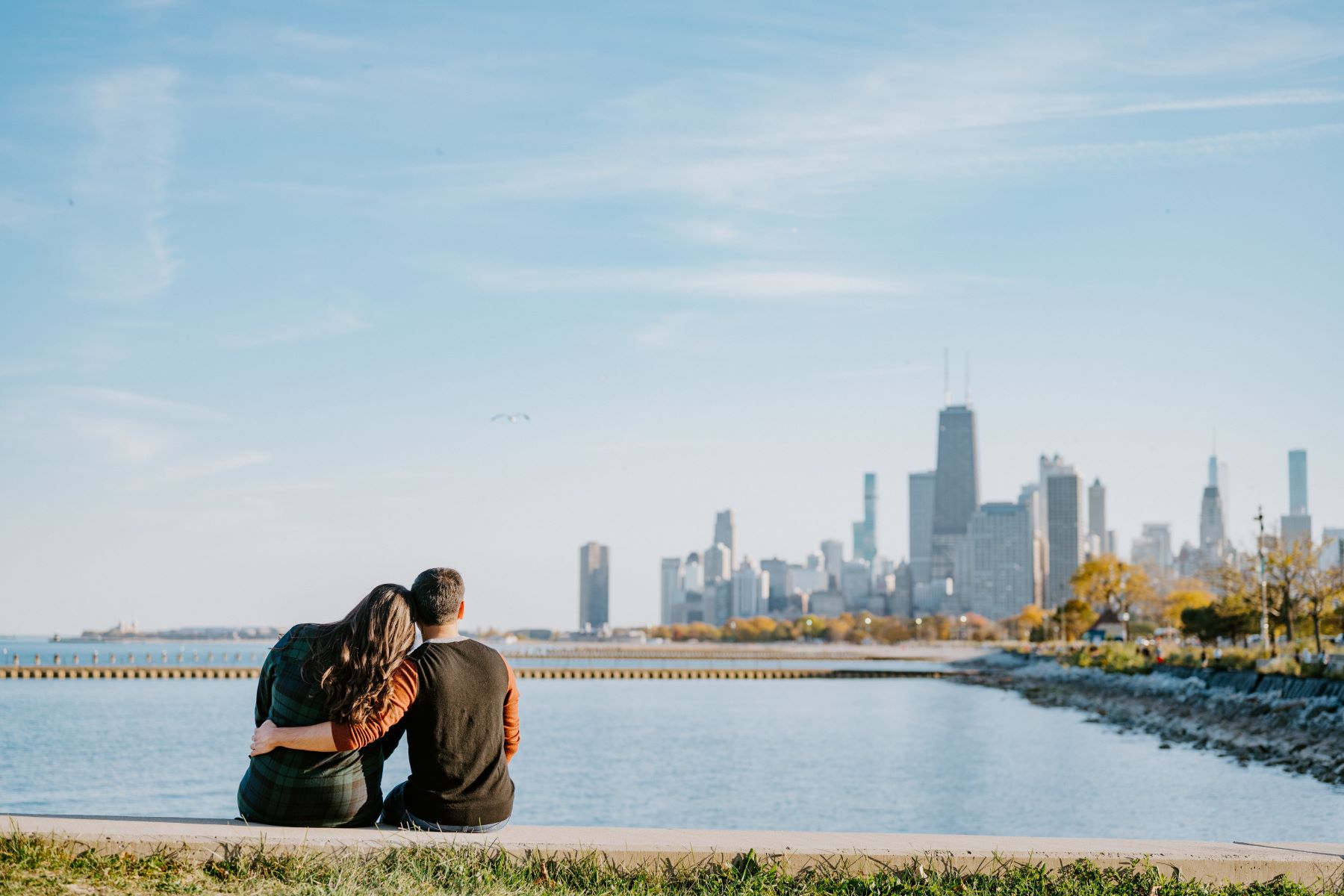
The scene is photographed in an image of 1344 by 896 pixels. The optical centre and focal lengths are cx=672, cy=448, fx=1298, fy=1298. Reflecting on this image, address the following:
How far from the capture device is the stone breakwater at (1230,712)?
30094 mm

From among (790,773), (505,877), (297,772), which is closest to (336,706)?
(297,772)

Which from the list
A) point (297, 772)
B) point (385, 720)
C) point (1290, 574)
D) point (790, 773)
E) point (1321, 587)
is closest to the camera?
point (385, 720)

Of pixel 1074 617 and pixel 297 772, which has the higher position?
pixel 297 772

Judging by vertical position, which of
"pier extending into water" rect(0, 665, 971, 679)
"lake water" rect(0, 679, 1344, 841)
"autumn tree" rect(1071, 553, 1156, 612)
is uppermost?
"autumn tree" rect(1071, 553, 1156, 612)

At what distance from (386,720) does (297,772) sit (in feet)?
1.78

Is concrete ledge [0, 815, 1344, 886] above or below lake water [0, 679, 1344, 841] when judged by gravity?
above

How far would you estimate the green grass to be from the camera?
517 centimetres

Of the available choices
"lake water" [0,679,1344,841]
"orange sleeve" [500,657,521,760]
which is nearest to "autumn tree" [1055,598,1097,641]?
"lake water" [0,679,1344,841]

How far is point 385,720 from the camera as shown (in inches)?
216

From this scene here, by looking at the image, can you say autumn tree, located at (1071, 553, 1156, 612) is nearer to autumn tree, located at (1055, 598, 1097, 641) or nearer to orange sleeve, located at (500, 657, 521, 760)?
autumn tree, located at (1055, 598, 1097, 641)

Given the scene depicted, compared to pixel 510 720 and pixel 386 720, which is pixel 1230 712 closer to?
pixel 510 720

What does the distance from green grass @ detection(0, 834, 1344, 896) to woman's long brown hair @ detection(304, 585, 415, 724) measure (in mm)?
624

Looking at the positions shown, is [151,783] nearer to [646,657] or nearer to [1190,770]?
[1190,770]

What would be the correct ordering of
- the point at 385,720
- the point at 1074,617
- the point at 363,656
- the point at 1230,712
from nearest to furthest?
the point at 363,656, the point at 385,720, the point at 1230,712, the point at 1074,617
